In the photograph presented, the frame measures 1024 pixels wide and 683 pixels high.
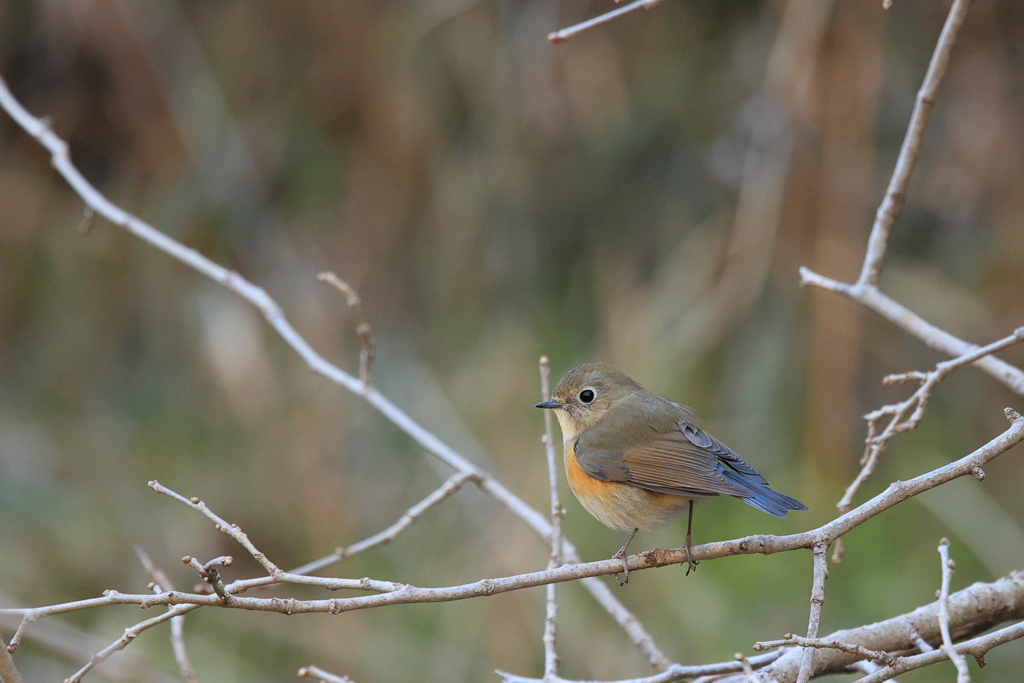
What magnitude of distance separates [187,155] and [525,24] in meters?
2.43

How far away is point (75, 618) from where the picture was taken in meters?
5.64

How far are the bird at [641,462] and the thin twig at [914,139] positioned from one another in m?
0.70

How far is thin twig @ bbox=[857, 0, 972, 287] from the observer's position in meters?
2.38

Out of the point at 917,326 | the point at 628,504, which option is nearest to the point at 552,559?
the point at 628,504

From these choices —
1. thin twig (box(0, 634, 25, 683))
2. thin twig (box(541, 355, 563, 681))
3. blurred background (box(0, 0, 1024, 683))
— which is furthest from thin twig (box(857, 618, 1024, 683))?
blurred background (box(0, 0, 1024, 683))

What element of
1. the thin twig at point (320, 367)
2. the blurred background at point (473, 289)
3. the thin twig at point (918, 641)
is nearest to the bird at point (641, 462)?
the thin twig at point (320, 367)

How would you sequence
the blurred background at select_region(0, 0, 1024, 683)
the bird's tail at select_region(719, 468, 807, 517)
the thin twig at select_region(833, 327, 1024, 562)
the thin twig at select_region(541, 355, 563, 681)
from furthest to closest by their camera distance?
the blurred background at select_region(0, 0, 1024, 683) → the bird's tail at select_region(719, 468, 807, 517) → the thin twig at select_region(541, 355, 563, 681) → the thin twig at select_region(833, 327, 1024, 562)

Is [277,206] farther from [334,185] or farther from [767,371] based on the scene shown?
[767,371]

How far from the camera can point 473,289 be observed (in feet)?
21.0

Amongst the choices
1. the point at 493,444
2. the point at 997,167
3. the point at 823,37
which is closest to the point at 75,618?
the point at 493,444

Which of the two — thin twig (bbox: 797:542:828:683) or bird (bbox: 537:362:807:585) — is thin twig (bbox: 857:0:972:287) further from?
thin twig (bbox: 797:542:828:683)

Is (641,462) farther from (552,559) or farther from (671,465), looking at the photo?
(552,559)

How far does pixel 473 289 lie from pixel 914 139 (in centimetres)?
406

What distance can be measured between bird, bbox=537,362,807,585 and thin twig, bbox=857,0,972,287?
703 millimetres
